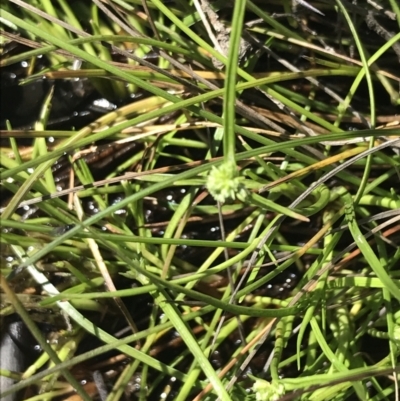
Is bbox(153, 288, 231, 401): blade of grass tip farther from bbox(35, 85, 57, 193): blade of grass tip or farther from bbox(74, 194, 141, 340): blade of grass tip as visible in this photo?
bbox(35, 85, 57, 193): blade of grass tip

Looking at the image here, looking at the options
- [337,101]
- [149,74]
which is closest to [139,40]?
[149,74]

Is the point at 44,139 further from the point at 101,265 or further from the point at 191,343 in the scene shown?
the point at 191,343

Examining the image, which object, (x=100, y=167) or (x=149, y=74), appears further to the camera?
(x=100, y=167)

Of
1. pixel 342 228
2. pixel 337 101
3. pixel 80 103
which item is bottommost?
pixel 342 228

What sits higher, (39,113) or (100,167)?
(39,113)

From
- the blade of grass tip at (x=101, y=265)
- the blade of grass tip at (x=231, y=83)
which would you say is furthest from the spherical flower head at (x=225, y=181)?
the blade of grass tip at (x=101, y=265)

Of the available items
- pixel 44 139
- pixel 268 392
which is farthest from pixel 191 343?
pixel 44 139

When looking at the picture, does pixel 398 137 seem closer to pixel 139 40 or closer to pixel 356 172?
pixel 356 172

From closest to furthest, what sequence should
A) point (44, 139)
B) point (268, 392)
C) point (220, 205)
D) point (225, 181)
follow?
point (225, 181) → point (268, 392) → point (220, 205) → point (44, 139)
